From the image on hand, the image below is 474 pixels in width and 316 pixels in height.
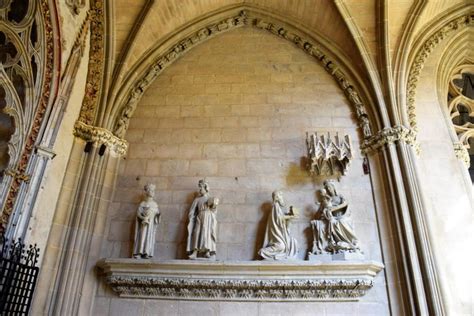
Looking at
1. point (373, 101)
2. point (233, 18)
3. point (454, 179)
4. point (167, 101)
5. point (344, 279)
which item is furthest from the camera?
point (233, 18)

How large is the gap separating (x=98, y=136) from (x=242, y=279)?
3.33m

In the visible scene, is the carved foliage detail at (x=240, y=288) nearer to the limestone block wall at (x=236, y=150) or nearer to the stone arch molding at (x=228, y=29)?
the limestone block wall at (x=236, y=150)

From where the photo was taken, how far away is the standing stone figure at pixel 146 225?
6.04 metres

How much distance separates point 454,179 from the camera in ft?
21.5

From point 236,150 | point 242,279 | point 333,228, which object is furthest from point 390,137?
point 242,279

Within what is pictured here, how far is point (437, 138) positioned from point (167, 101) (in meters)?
4.82

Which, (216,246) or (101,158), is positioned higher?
(101,158)

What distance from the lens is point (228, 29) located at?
8406mm

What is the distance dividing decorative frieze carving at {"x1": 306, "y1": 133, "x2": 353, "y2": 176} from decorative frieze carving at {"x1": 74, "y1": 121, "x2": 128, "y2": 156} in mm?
3265

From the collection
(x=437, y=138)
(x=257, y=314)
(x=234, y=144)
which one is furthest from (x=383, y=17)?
(x=257, y=314)

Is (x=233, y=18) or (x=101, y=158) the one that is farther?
(x=233, y=18)

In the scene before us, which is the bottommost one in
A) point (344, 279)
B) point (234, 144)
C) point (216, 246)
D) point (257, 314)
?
point (257, 314)

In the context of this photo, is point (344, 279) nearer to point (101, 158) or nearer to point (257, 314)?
point (257, 314)

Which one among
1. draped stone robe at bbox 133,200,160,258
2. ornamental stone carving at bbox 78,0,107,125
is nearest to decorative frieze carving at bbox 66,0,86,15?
ornamental stone carving at bbox 78,0,107,125
